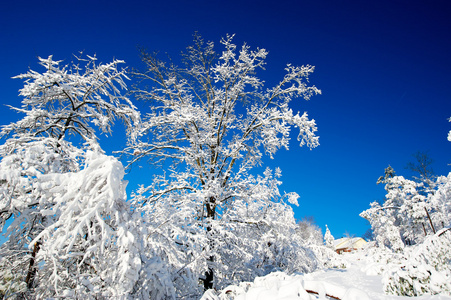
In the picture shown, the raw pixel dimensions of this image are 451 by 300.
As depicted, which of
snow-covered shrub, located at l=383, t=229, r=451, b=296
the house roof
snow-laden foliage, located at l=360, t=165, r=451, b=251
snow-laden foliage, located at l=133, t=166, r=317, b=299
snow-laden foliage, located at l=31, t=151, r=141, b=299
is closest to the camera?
snow-laden foliage, located at l=31, t=151, r=141, b=299

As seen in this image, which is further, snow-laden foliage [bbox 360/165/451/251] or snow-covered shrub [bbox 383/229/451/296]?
snow-laden foliage [bbox 360/165/451/251]

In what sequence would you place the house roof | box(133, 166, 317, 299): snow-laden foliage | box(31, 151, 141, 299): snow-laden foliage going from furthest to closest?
the house roof
box(133, 166, 317, 299): snow-laden foliage
box(31, 151, 141, 299): snow-laden foliage

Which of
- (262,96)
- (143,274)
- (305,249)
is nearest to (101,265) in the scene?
(143,274)

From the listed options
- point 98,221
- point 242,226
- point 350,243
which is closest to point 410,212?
point 242,226

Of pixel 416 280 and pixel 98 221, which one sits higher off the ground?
pixel 98 221

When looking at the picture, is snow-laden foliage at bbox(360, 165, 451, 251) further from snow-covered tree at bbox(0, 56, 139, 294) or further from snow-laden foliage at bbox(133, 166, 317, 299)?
snow-covered tree at bbox(0, 56, 139, 294)

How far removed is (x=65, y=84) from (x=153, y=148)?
452 centimetres

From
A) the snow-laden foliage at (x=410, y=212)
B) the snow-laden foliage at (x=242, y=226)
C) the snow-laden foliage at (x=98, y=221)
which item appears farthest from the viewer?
the snow-laden foliage at (x=410, y=212)

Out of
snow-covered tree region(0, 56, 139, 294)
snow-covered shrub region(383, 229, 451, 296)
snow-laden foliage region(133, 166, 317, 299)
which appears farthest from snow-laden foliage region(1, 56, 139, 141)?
snow-covered shrub region(383, 229, 451, 296)

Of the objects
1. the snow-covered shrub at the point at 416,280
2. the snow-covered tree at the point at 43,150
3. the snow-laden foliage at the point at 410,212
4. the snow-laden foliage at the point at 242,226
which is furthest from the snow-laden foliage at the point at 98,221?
the snow-laden foliage at the point at 410,212

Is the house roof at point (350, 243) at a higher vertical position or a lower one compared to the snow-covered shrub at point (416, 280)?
higher

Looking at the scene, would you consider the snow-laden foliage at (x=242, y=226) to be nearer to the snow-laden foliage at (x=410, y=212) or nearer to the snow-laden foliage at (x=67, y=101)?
the snow-laden foliage at (x=67, y=101)

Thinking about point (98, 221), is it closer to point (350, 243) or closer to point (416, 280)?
point (416, 280)

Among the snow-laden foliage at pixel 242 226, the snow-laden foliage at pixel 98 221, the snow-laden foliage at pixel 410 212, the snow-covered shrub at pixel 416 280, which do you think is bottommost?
the snow-covered shrub at pixel 416 280
